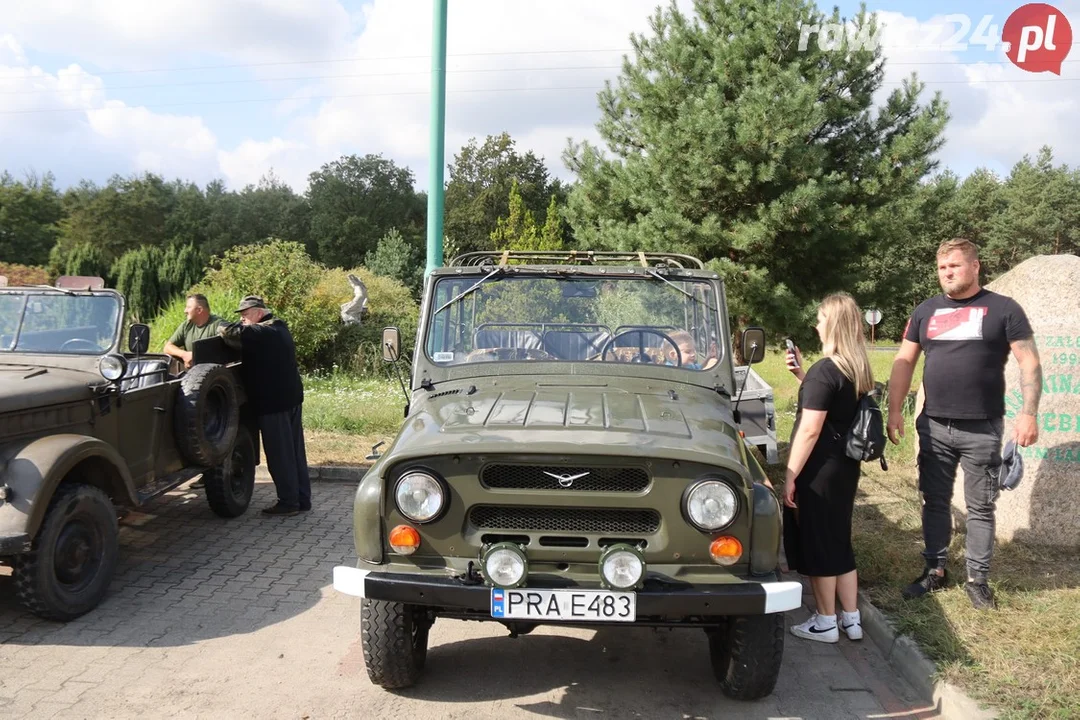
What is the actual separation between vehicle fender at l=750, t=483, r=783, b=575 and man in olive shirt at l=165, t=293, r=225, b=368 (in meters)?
5.49

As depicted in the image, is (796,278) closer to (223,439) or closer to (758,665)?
(223,439)

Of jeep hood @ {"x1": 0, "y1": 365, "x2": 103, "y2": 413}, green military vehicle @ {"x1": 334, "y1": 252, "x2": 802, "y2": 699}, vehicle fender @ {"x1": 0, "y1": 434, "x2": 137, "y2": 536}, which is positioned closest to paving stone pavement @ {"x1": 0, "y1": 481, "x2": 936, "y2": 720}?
green military vehicle @ {"x1": 334, "y1": 252, "x2": 802, "y2": 699}

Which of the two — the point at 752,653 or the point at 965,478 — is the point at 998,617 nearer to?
the point at 965,478

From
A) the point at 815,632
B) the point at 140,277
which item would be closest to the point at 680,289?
the point at 815,632

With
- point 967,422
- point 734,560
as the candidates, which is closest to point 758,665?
point 734,560

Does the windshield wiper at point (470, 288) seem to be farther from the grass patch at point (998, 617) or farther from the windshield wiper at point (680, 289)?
the grass patch at point (998, 617)

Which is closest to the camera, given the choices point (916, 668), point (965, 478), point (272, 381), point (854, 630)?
point (916, 668)

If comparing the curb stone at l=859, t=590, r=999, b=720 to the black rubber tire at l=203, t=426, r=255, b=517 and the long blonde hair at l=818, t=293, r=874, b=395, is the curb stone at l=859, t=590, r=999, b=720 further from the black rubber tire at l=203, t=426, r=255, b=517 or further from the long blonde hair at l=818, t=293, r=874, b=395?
the black rubber tire at l=203, t=426, r=255, b=517

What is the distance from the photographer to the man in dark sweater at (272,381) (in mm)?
7016

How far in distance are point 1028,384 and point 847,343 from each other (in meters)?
1.21

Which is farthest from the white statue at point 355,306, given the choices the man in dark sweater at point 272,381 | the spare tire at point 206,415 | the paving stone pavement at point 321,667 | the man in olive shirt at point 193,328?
the paving stone pavement at point 321,667

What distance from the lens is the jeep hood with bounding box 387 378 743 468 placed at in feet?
11.4

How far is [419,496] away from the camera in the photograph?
3.51 m

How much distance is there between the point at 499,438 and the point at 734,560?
3.47 feet
